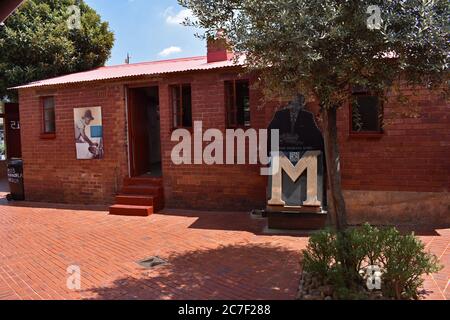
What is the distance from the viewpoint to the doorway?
32.9ft

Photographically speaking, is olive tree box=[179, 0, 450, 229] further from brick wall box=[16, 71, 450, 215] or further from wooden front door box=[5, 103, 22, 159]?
wooden front door box=[5, 103, 22, 159]

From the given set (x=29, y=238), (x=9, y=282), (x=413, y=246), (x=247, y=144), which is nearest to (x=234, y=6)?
(x=413, y=246)

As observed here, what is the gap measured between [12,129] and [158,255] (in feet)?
38.5

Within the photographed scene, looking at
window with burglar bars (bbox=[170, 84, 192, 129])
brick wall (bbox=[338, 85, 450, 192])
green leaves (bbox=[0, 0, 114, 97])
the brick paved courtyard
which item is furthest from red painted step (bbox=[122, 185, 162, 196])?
green leaves (bbox=[0, 0, 114, 97])

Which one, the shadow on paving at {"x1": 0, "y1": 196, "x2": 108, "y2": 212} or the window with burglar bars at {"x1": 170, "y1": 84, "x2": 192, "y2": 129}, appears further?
the shadow on paving at {"x1": 0, "y1": 196, "x2": 108, "y2": 212}

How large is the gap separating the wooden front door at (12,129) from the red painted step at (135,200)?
7.75 meters

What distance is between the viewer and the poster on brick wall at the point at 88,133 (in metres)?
10.1

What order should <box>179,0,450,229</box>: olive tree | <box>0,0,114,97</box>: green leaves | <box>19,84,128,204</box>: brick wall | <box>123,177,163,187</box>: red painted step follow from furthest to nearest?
<box>0,0,114,97</box>: green leaves
<box>19,84,128,204</box>: brick wall
<box>123,177,163,187</box>: red painted step
<box>179,0,450,229</box>: olive tree

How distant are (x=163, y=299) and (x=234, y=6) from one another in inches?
146

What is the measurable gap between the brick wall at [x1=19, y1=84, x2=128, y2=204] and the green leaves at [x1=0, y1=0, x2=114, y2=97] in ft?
11.1

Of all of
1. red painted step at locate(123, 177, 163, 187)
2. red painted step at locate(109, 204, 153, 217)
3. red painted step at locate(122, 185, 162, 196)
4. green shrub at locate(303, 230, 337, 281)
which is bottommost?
red painted step at locate(109, 204, 153, 217)

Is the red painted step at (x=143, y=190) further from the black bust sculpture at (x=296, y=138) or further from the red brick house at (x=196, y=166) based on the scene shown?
the black bust sculpture at (x=296, y=138)

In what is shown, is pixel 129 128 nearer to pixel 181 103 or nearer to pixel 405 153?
pixel 181 103

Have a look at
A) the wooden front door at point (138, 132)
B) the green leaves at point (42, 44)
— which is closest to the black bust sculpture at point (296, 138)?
the wooden front door at point (138, 132)
